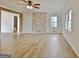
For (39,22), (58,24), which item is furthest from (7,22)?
(58,24)

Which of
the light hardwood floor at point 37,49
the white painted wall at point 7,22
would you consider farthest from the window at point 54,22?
the light hardwood floor at point 37,49

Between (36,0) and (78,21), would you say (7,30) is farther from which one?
(78,21)

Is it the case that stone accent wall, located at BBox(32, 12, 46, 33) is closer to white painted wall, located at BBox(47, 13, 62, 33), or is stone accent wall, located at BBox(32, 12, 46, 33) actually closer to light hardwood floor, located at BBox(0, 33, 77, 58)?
white painted wall, located at BBox(47, 13, 62, 33)

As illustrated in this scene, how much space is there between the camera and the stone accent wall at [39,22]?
60.5 feet

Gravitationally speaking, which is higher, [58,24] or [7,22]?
[7,22]

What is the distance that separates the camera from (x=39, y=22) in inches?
736

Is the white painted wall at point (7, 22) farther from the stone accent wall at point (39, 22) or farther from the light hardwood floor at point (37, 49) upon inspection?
the light hardwood floor at point (37, 49)

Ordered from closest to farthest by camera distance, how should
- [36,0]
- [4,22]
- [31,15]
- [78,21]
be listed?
[78,21]
[36,0]
[4,22]
[31,15]

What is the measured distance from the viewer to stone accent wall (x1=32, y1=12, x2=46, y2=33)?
18438 mm

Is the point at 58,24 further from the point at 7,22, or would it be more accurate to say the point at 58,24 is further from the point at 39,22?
the point at 7,22

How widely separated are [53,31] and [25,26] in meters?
3.30

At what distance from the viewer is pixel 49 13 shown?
18.2 m

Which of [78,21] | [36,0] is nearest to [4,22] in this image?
[36,0]

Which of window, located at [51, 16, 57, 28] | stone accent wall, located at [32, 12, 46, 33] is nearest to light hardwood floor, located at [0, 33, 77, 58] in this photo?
window, located at [51, 16, 57, 28]
